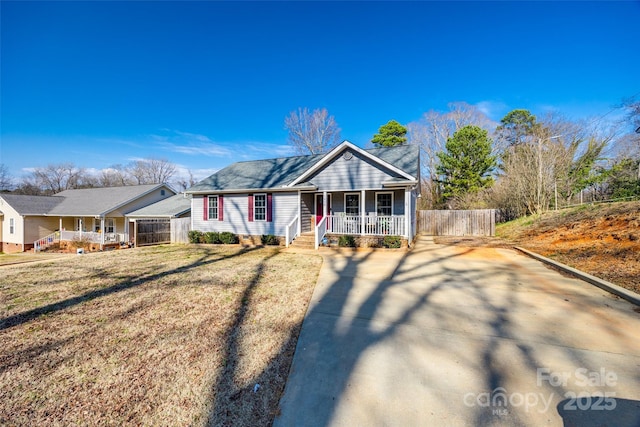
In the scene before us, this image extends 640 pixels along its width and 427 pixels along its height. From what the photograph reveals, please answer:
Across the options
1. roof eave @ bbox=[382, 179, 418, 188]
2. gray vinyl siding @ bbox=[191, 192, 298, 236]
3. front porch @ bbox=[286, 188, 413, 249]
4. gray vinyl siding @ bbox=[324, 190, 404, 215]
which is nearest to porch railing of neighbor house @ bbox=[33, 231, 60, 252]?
gray vinyl siding @ bbox=[191, 192, 298, 236]

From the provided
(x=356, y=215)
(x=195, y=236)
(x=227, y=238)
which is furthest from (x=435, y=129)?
(x=195, y=236)

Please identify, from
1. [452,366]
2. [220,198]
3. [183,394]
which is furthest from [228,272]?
[220,198]

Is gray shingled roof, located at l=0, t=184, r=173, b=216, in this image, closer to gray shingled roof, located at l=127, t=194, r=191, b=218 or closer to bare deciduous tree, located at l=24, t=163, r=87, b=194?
gray shingled roof, located at l=127, t=194, r=191, b=218

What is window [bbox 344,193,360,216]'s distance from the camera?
13875mm

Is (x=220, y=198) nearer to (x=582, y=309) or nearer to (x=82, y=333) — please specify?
(x=82, y=333)

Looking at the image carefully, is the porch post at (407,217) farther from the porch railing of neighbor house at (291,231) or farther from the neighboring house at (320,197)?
the porch railing of neighbor house at (291,231)

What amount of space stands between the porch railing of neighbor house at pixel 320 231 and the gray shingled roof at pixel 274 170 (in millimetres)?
2885

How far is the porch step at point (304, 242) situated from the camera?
1205 centimetres

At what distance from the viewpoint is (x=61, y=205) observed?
24.0 meters

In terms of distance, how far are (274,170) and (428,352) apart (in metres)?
13.9

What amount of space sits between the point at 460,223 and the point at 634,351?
14634mm

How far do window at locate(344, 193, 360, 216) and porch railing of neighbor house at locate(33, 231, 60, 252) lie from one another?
2407 centimetres

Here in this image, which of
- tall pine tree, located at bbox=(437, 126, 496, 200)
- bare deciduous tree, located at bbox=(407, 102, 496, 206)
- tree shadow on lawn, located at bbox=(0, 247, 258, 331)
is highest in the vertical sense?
bare deciduous tree, located at bbox=(407, 102, 496, 206)

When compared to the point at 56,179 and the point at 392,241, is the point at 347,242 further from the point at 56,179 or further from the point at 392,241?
the point at 56,179
